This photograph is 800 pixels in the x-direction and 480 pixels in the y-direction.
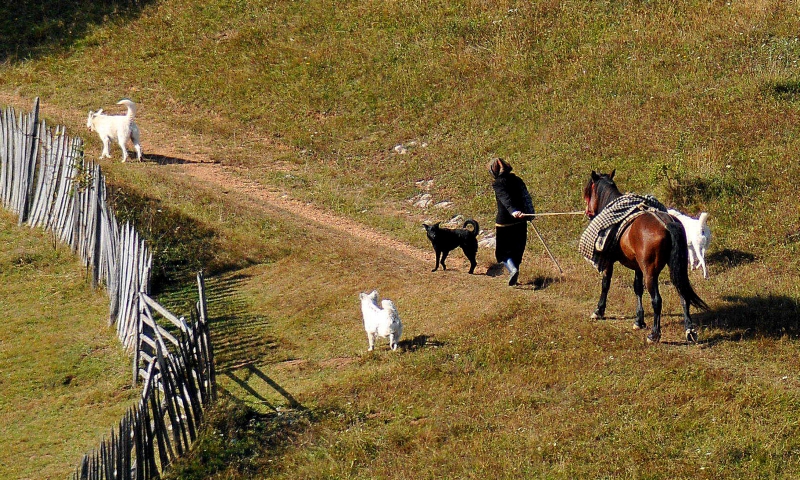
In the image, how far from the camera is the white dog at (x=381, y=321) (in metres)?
12.2

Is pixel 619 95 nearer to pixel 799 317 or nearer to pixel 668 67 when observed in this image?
pixel 668 67

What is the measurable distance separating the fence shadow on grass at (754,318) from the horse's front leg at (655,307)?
24.3 inches

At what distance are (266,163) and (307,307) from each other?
296 inches

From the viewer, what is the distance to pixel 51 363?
46.2ft

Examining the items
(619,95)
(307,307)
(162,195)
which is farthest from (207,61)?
(307,307)

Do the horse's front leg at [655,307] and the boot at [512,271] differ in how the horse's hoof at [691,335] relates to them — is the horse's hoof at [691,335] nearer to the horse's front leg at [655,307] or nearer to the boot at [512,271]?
the horse's front leg at [655,307]

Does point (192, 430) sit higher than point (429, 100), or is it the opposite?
point (429, 100)

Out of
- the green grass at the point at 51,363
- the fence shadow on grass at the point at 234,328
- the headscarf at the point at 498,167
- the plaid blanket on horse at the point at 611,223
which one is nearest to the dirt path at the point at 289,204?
the headscarf at the point at 498,167

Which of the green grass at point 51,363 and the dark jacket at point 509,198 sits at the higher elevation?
the dark jacket at point 509,198

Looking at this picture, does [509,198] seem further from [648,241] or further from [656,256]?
[656,256]

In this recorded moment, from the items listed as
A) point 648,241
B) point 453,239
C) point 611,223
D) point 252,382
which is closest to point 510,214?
point 453,239

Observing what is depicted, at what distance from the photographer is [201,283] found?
40.5ft

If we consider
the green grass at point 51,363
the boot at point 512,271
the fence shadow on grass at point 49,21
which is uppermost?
the fence shadow on grass at point 49,21

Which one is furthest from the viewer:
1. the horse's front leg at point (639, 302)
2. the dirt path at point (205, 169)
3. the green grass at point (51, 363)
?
the dirt path at point (205, 169)
